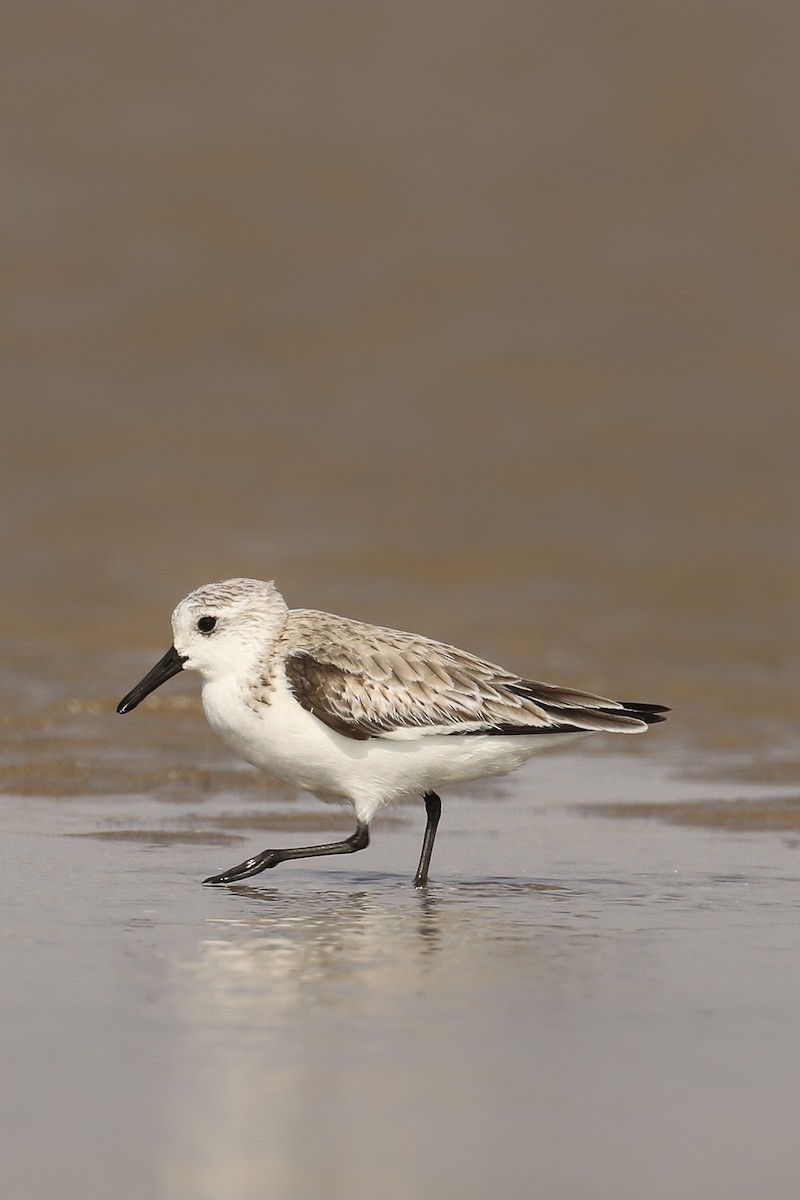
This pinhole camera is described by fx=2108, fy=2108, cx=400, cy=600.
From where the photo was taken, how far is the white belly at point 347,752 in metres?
8.48

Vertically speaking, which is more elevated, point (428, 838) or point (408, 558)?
point (408, 558)

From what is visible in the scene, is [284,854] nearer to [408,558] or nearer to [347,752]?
[347,752]

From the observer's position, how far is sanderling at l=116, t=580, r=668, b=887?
849 centimetres

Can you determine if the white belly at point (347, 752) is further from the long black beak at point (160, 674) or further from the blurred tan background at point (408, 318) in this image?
the blurred tan background at point (408, 318)

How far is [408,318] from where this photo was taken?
21.2 metres

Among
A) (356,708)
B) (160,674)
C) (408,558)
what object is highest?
(408,558)

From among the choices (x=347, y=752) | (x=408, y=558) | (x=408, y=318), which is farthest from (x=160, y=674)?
(x=408, y=318)

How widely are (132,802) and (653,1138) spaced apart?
573 centimetres

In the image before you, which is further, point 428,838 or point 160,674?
point 160,674

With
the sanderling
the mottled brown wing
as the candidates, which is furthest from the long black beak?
the mottled brown wing

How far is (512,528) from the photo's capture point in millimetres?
18578

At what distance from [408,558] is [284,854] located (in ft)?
32.0

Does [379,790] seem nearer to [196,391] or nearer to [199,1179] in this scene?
[199,1179]

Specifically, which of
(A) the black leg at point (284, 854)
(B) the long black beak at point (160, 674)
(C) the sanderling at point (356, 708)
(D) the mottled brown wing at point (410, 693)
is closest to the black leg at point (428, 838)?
(C) the sanderling at point (356, 708)
